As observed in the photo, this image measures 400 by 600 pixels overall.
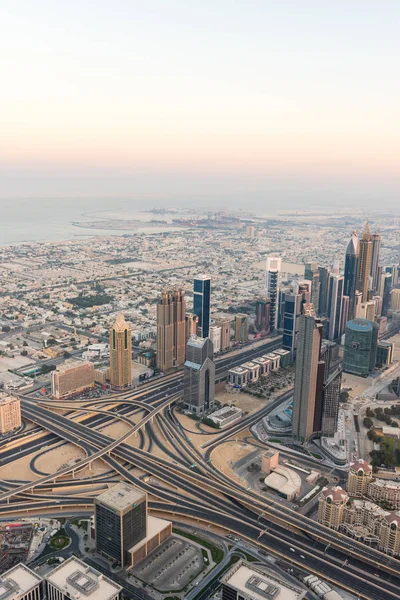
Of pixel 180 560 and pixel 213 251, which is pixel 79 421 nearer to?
pixel 180 560

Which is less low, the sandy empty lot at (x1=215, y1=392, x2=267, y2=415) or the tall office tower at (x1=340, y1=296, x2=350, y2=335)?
the tall office tower at (x1=340, y1=296, x2=350, y2=335)

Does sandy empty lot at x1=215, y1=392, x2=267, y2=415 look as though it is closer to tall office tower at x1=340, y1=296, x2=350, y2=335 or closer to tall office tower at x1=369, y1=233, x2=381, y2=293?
tall office tower at x1=340, y1=296, x2=350, y2=335

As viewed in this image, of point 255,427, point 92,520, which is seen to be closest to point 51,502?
point 92,520

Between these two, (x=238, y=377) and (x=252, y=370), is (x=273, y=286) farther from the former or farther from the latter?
(x=238, y=377)

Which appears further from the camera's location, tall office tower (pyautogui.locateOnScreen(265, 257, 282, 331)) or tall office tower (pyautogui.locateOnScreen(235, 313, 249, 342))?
tall office tower (pyautogui.locateOnScreen(265, 257, 282, 331))

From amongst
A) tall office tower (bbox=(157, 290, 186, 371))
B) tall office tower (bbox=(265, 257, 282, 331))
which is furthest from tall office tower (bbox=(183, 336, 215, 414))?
tall office tower (bbox=(265, 257, 282, 331))

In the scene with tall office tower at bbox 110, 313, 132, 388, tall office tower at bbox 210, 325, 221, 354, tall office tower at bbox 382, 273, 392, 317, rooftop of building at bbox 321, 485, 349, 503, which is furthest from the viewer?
tall office tower at bbox 382, 273, 392, 317
